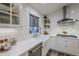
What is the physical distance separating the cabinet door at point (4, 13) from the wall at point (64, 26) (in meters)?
0.75

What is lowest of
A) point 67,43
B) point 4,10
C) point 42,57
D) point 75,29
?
point 42,57

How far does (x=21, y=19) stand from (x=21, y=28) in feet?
0.56

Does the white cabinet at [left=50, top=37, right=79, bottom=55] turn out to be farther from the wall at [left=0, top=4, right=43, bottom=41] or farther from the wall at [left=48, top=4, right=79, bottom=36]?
the wall at [left=0, top=4, right=43, bottom=41]

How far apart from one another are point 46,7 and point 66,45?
81 centimetres

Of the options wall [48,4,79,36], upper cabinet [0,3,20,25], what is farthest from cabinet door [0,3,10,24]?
wall [48,4,79,36]

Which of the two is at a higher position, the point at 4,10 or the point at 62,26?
the point at 4,10

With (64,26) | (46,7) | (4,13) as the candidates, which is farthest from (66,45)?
(4,13)

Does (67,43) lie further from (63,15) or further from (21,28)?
(21,28)

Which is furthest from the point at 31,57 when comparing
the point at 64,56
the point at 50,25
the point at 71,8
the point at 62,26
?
the point at 71,8

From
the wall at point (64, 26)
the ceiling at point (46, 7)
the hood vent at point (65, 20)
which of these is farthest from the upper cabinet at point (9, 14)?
the hood vent at point (65, 20)

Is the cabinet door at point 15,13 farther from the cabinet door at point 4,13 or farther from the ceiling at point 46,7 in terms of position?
the ceiling at point 46,7

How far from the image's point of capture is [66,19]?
194cm

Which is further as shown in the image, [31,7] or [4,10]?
[31,7]

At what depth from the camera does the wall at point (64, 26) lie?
1872 millimetres
